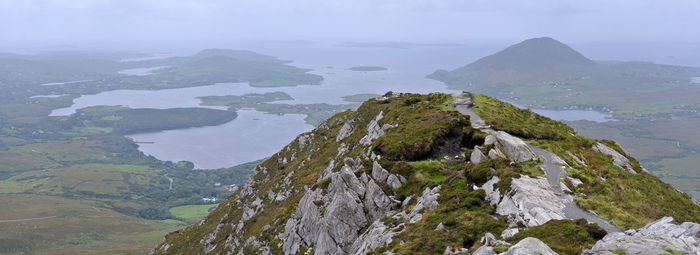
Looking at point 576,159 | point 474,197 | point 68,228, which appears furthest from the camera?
point 68,228

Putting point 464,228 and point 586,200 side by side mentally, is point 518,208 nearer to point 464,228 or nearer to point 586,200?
point 464,228

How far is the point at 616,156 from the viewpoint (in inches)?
1519

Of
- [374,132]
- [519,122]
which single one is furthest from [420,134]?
[374,132]

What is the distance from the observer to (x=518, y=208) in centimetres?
2273

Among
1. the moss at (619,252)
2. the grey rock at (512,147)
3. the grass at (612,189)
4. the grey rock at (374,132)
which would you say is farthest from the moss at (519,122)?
the moss at (619,252)

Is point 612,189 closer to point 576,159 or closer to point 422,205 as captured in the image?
point 576,159

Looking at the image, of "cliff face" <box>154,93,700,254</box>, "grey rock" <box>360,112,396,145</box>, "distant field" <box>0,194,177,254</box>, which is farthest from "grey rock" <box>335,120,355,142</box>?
"distant field" <box>0,194,177,254</box>

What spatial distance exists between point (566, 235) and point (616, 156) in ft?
81.4

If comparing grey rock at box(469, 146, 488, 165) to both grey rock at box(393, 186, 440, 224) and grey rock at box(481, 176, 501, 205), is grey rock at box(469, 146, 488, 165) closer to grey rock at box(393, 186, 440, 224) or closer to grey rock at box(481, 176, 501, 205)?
grey rock at box(481, 176, 501, 205)

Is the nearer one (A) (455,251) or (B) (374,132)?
(A) (455,251)

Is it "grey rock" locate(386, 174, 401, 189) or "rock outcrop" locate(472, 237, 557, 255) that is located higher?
"rock outcrop" locate(472, 237, 557, 255)

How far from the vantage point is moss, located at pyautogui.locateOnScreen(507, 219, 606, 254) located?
1770 centimetres

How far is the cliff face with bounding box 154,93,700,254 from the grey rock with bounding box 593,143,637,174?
0.48 ft

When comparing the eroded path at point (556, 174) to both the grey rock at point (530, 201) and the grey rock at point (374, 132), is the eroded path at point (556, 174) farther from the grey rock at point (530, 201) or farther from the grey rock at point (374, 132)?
the grey rock at point (374, 132)
